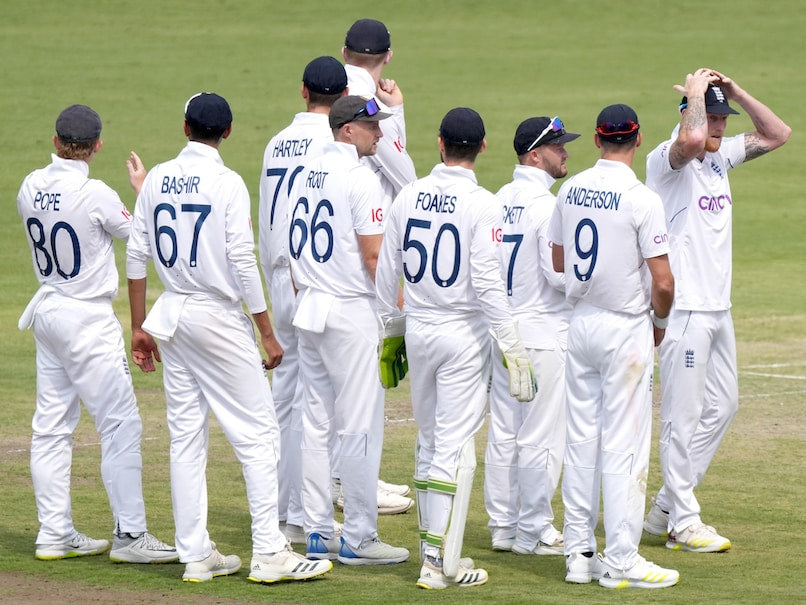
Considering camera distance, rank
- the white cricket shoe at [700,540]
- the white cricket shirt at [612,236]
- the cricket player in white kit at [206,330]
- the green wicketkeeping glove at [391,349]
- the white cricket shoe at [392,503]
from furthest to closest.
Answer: the white cricket shoe at [392,503] → the white cricket shoe at [700,540] → the green wicketkeeping glove at [391,349] → the cricket player in white kit at [206,330] → the white cricket shirt at [612,236]

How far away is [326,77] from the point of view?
9.03m

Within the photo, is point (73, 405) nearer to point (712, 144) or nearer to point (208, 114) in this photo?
point (208, 114)

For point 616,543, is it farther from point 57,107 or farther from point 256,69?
point 256,69

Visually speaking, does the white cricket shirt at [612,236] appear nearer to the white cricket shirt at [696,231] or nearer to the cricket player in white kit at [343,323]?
the white cricket shirt at [696,231]

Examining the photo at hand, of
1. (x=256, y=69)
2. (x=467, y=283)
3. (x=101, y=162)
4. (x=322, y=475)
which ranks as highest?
(x=256, y=69)

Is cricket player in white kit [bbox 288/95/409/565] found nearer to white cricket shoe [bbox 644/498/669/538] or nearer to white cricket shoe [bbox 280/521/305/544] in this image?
white cricket shoe [bbox 280/521/305/544]

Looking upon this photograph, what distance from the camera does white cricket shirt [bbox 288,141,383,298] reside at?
8.45m

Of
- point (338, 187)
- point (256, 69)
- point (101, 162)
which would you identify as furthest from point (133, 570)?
point (256, 69)

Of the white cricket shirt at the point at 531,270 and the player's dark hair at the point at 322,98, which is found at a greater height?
the player's dark hair at the point at 322,98

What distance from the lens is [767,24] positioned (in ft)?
129

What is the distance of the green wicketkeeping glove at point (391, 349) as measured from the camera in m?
8.45

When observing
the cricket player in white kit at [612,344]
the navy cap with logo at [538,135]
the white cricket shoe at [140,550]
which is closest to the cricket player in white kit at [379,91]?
the navy cap with logo at [538,135]

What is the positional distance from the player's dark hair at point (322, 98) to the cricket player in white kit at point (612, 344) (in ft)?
5.64

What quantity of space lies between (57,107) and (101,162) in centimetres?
375
